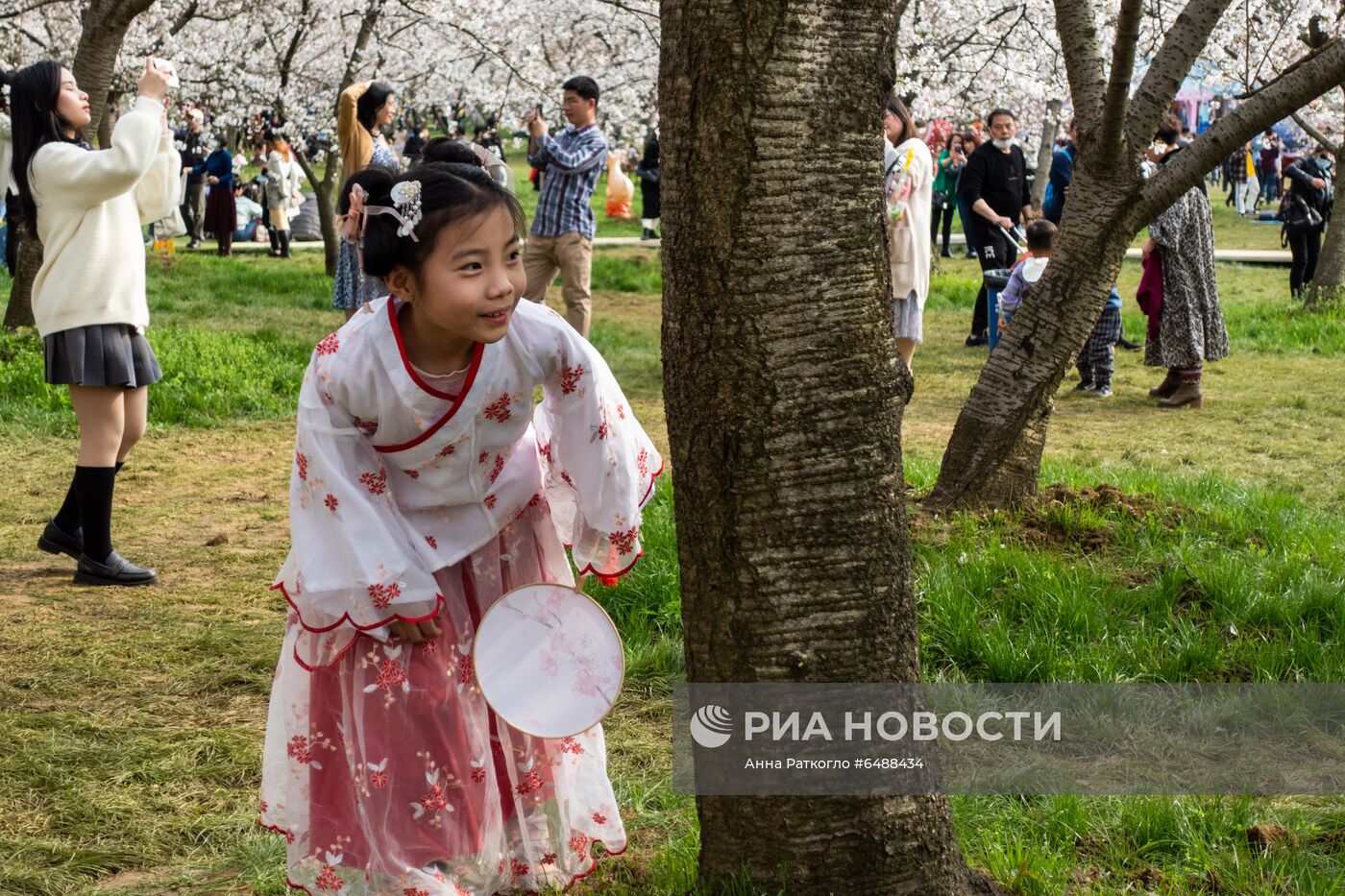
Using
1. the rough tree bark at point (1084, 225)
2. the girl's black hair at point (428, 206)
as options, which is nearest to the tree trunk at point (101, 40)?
the rough tree bark at point (1084, 225)

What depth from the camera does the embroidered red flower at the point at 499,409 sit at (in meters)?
2.77

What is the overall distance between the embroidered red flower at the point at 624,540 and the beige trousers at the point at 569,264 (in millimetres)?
6673

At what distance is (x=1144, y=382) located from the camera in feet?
32.9

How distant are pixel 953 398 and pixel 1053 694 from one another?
18.2ft

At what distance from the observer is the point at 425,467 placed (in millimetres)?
2803

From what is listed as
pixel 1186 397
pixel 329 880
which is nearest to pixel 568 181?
pixel 1186 397

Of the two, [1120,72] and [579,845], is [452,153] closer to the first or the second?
[579,845]

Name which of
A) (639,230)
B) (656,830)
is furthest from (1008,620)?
(639,230)

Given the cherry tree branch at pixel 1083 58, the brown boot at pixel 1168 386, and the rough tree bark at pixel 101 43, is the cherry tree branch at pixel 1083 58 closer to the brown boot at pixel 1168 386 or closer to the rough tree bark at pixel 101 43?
the brown boot at pixel 1168 386

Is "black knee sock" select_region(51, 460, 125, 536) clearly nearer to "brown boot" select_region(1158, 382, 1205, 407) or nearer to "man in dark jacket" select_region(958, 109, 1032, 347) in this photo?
"brown boot" select_region(1158, 382, 1205, 407)

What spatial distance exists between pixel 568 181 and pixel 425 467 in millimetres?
6749

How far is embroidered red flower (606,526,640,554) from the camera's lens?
2816mm

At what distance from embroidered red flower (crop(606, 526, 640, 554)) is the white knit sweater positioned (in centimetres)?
292

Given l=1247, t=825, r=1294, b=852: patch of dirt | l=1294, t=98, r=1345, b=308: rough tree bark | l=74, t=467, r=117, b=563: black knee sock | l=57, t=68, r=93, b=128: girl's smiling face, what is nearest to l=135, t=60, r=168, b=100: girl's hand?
l=57, t=68, r=93, b=128: girl's smiling face
